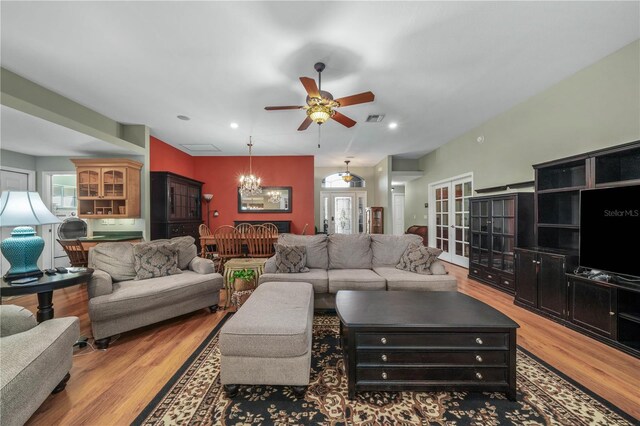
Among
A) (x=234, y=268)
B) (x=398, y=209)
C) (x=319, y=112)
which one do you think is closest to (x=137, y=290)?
(x=234, y=268)

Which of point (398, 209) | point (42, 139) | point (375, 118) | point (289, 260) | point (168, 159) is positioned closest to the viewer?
point (289, 260)

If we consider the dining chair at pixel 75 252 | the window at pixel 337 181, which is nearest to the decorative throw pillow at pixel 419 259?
the dining chair at pixel 75 252

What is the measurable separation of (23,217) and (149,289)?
44.7 inches

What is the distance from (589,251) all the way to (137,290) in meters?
4.53

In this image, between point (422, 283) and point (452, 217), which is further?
point (452, 217)

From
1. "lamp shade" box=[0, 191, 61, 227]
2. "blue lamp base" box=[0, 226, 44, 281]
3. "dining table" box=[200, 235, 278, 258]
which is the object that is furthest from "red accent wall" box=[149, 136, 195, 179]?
"blue lamp base" box=[0, 226, 44, 281]

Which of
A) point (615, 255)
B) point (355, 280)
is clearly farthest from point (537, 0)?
point (355, 280)

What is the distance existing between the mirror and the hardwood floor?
396 cm

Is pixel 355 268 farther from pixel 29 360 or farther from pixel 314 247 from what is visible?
pixel 29 360

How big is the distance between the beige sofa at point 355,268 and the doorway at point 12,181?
493 cm

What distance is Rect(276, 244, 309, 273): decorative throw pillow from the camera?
297 centimetres

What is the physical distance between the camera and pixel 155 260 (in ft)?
9.45

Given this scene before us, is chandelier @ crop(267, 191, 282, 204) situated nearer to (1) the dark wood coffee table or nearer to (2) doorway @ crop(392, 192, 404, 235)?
(1) the dark wood coffee table

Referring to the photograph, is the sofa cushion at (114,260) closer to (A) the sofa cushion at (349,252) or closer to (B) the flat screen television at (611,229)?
(A) the sofa cushion at (349,252)
